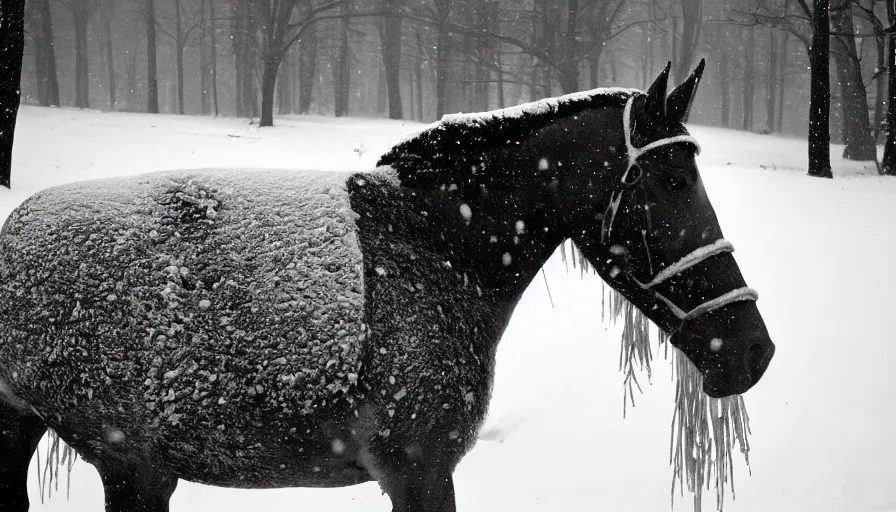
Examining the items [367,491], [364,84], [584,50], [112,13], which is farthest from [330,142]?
[364,84]

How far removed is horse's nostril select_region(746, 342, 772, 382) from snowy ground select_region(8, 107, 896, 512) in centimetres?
226

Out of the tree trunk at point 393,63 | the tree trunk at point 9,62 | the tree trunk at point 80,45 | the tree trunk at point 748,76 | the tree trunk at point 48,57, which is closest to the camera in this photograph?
the tree trunk at point 9,62

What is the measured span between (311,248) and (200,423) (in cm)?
61

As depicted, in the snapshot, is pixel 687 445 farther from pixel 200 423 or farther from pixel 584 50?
pixel 584 50

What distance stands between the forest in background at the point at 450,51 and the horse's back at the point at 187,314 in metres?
14.6

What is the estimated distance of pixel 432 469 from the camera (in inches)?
78.0

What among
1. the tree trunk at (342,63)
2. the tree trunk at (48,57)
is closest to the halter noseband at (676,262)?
the tree trunk at (48,57)

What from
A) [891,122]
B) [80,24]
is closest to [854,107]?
[891,122]

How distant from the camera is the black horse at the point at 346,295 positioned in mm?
1946

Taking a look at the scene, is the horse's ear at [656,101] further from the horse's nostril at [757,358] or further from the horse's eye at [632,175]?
the horse's nostril at [757,358]

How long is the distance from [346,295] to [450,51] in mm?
23433

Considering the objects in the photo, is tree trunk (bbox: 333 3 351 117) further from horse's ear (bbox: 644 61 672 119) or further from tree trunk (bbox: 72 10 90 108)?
horse's ear (bbox: 644 61 672 119)

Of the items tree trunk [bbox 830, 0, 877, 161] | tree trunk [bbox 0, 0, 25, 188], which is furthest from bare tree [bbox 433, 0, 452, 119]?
tree trunk [bbox 0, 0, 25, 188]

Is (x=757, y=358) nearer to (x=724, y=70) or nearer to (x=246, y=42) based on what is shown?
(x=246, y=42)
